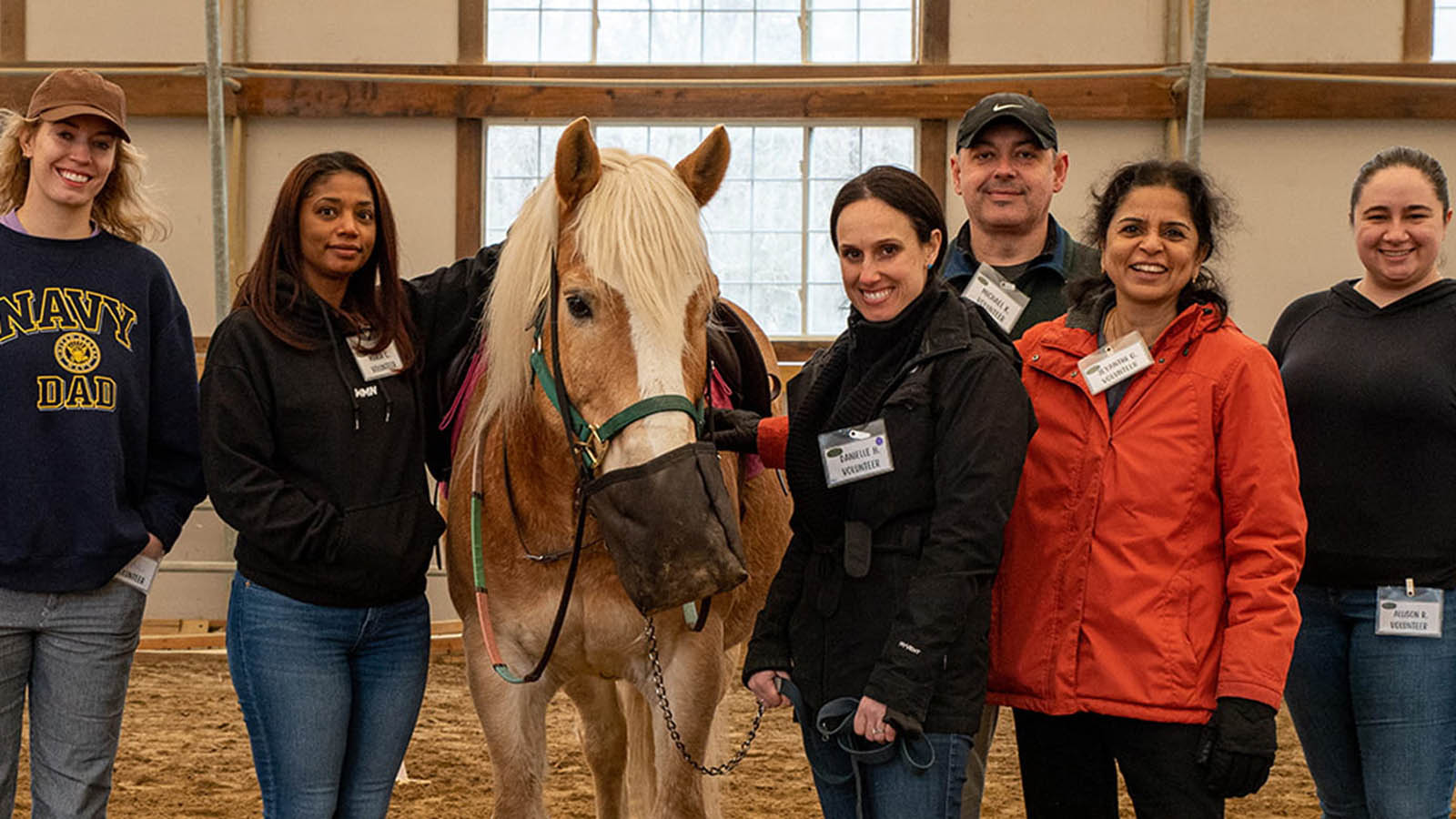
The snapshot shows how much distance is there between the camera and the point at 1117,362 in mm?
1906

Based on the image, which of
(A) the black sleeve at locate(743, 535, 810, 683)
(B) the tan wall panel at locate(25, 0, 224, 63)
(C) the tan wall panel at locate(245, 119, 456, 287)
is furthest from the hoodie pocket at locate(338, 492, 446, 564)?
(B) the tan wall panel at locate(25, 0, 224, 63)

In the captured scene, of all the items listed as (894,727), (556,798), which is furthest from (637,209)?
(556,798)

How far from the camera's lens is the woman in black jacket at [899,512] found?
172 centimetres

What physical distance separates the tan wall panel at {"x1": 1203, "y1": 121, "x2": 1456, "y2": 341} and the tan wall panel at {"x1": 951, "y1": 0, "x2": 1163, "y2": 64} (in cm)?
71

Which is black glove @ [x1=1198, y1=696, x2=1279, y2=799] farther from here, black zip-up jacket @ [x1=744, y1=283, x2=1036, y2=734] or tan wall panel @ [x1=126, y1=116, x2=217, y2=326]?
tan wall panel @ [x1=126, y1=116, x2=217, y2=326]

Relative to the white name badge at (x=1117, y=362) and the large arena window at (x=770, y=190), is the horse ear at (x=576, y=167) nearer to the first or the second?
the white name badge at (x=1117, y=362)

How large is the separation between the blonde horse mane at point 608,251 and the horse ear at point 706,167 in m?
0.05

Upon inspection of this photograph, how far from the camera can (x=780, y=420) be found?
2.40 metres

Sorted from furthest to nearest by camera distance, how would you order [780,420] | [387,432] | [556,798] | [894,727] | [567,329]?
[556,798] < [780,420] < [387,432] < [567,329] < [894,727]

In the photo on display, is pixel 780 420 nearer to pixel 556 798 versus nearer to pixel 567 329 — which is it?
pixel 567 329

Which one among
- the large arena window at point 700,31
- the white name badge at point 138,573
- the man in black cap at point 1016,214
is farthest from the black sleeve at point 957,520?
the large arena window at point 700,31

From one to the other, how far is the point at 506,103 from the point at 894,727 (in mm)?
6461

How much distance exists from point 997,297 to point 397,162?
586cm

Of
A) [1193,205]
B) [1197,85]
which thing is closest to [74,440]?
[1193,205]
